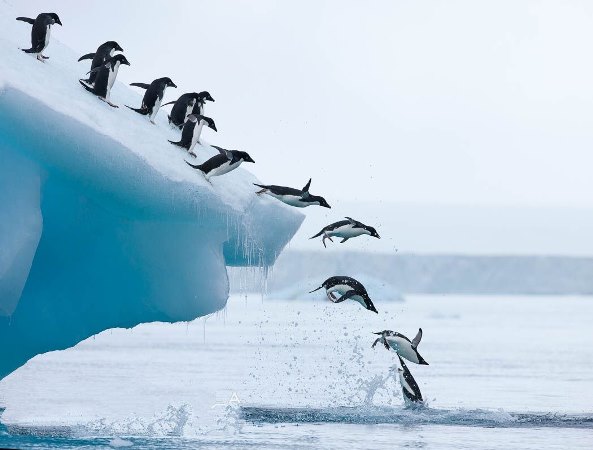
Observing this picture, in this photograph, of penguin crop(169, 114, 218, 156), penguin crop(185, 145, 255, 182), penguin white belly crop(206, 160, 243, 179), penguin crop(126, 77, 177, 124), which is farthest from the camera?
penguin crop(126, 77, 177, 124)

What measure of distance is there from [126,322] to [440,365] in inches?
576

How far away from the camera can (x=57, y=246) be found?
40.6 ft

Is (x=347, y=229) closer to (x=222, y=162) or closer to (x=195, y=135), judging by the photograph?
(x=222, y=162)

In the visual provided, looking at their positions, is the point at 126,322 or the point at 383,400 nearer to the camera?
the point at 126,322

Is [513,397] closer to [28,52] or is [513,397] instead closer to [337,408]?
[337,408]

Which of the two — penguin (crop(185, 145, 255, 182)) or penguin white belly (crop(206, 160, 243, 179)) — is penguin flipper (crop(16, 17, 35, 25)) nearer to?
penguin (crop(185, 145, 255, 182))

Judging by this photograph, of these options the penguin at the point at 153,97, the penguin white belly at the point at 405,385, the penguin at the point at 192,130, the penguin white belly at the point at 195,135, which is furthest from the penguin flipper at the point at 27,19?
the penguin white belly at the point at 405,385

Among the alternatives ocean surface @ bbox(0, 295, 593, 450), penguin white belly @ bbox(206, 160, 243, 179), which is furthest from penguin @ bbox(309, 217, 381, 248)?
ocean surface @ bbox(0, 295, 593, 450)

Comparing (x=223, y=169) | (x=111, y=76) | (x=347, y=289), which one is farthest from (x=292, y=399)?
(x=111, y=76)

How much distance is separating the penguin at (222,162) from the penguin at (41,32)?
84.4 inches

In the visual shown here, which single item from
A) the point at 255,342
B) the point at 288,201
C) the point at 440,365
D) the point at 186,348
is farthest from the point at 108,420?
the point at 255,342

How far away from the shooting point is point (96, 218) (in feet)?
40.1

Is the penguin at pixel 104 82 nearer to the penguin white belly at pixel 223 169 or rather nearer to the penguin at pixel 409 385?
the penguin white belly at pixel 223 169

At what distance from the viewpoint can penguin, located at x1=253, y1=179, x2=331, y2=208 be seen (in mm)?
12695
